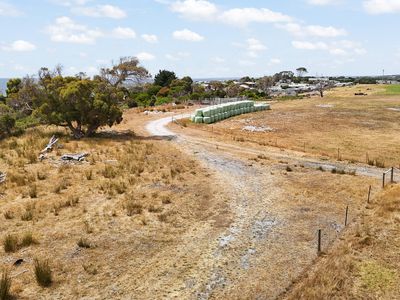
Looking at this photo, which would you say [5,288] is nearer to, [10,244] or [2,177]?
[10,244]

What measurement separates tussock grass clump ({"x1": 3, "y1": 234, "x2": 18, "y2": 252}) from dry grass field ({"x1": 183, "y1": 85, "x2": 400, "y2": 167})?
26.2 m

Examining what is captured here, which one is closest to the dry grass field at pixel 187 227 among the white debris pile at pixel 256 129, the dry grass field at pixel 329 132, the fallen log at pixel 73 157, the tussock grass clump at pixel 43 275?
the tussock grass clump at pixel 43 275

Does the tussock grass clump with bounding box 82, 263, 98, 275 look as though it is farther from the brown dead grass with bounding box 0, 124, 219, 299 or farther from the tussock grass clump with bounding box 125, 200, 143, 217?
the tussock grass clump with bounding box 125, 200, 143, 217

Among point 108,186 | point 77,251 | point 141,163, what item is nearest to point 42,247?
point 77,251

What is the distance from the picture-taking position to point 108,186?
23938 millimetres

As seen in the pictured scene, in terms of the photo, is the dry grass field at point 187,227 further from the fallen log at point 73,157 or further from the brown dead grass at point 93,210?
the fallen log at point 73,157

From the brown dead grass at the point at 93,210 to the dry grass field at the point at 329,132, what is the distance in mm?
13951

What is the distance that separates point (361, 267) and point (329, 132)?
3680 cm

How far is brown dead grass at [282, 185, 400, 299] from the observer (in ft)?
42.8

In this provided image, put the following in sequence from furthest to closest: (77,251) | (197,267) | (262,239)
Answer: (262,239) < (77,251) < (197,267)

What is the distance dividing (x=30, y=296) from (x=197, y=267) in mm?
5571

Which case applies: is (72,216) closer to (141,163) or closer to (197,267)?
(197,267)

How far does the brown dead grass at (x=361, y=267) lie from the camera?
13.0 meters

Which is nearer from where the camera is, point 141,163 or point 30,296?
point 30,296
